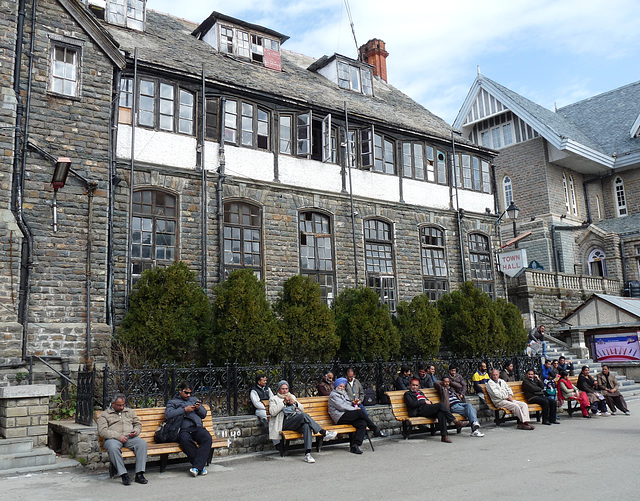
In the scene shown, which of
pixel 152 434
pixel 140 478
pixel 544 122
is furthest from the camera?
pixel 544 122

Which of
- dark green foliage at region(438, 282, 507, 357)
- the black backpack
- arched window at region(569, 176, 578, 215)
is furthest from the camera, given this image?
arched window at region(569, 176, 578, 215)

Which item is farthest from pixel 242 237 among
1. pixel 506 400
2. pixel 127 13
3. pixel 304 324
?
pixel 506 400

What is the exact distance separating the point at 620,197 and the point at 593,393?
21.2 metres

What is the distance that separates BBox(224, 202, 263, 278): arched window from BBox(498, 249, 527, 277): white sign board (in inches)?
371

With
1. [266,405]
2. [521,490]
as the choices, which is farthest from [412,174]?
[521,490]

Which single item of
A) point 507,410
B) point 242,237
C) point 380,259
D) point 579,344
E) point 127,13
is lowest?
point 507,410

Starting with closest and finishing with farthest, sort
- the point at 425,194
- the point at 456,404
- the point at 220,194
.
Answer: the point at 456,404 → the point at 220,194 → the point at 425,194

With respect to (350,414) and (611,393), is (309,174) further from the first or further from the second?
(611,393)

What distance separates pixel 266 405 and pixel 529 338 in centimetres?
1276

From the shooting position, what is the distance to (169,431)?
8.31m

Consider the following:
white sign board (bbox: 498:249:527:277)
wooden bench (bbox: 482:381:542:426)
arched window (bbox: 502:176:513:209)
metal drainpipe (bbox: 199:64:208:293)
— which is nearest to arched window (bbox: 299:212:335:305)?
metal drainpipe (bbox: 199:64:208:293)

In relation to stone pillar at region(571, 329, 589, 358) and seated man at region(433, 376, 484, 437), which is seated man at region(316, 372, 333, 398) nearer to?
seated man at region(433, 376, 484, 437)

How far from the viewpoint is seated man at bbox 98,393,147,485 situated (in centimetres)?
754

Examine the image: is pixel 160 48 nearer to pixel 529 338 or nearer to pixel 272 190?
pixel 272 190
